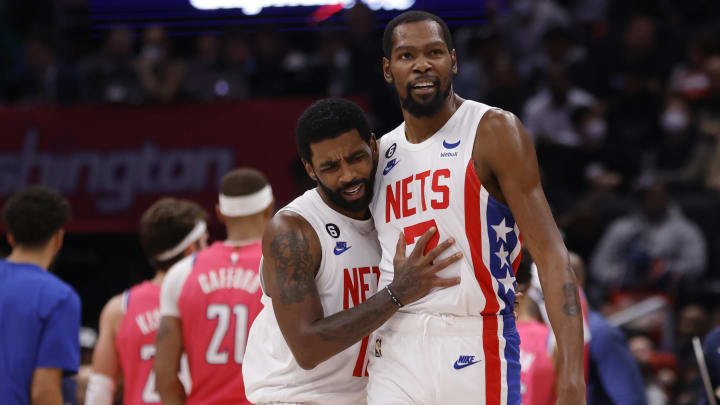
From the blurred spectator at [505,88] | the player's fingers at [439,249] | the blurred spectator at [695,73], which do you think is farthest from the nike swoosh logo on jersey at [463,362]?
the blurred spectator at [695,73]

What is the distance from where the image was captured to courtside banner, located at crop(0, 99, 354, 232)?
1006 centimetres

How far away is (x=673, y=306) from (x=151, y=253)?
17.7 feet

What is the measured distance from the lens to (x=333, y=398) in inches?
153

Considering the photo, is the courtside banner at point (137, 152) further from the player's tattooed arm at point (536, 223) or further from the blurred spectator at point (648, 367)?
the player's tattooed arm at point (536, 223)

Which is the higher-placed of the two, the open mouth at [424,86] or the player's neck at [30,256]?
the open mouth at [424,86]

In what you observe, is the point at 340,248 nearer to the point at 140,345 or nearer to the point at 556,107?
the point at 140,345

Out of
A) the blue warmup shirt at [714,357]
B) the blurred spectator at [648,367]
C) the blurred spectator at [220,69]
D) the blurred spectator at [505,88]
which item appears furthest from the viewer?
the blurred spectator at [220,69]

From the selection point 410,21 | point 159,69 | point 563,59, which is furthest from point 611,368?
point 159,69

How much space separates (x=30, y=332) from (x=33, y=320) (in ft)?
0.20

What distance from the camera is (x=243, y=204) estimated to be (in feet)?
17.0

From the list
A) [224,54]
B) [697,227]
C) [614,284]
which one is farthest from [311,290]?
[224,54]

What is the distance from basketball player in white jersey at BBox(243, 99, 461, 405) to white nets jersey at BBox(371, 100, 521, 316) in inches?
6.0

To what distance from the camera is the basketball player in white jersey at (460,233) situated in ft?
11.2

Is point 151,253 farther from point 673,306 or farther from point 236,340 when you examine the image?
point 673,306
